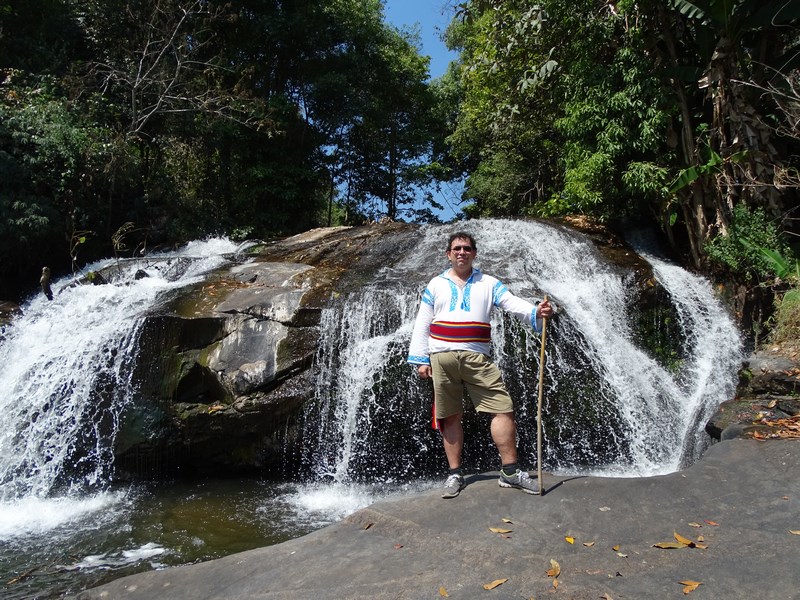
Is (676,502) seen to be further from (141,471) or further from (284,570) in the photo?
(141,471)

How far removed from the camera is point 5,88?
12992 millimetres

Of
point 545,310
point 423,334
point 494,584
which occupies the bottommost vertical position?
point 494,584

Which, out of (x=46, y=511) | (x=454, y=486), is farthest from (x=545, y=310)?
(x=46, y=511)

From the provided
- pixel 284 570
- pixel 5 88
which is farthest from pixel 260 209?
pixel 284 570

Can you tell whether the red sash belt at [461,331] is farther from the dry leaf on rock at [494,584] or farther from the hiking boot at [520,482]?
the dry leaf on rock at [494,584]

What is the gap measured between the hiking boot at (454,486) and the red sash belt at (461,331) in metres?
0.93

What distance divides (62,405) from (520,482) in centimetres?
625

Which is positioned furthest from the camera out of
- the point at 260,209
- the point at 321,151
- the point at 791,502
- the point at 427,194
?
the point at 427,194

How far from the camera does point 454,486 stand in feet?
13.0

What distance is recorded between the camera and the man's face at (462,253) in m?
4.17

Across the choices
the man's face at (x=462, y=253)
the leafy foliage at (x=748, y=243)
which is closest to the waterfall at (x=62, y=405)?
the man's face at (x=462, y=253)

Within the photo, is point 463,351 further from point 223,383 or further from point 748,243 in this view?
point 748,243

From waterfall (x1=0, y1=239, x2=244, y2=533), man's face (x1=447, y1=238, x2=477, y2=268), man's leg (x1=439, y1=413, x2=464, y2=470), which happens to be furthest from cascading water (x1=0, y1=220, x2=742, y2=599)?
man's face (x1=447, y1=238, x2=477, y2=268)

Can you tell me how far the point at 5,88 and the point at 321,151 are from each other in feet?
31.9
